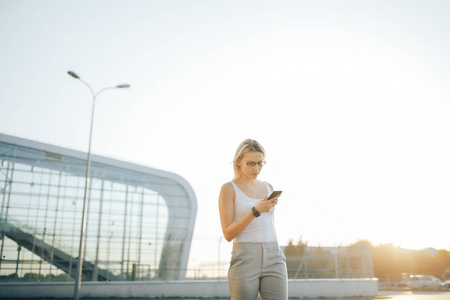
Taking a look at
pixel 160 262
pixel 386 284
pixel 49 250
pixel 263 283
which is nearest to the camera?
pixel 263 283

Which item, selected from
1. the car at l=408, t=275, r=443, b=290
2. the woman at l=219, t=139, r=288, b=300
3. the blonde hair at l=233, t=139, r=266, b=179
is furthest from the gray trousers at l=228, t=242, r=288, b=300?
the car at l=408, t=275, r=443, b=290

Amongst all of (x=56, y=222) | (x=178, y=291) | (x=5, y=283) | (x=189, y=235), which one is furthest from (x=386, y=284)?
→ (x=5, y=283)

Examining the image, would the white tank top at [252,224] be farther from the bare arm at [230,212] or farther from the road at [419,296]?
the road at [419,296]

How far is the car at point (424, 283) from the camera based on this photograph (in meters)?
31.2

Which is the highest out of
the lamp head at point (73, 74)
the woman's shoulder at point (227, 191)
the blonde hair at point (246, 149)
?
the lamp head at point (73, 74)

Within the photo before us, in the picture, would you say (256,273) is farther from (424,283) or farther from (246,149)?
(424,283)

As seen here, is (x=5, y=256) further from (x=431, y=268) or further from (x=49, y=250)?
(x=431, y=268)

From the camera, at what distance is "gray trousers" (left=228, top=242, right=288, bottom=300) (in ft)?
8.28

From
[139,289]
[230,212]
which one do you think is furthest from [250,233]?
[139,289]

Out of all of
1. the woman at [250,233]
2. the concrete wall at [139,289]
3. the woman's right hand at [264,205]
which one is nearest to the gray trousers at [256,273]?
the woman at [250,233]

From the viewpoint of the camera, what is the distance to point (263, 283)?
8.44 ft

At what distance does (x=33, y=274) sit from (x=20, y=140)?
8.19m

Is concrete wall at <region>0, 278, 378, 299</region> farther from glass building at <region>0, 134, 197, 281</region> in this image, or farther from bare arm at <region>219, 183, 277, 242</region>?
bare arm at <region>219, 183, 277, 242</region>

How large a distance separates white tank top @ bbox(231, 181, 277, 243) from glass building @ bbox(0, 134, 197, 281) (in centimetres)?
1957
